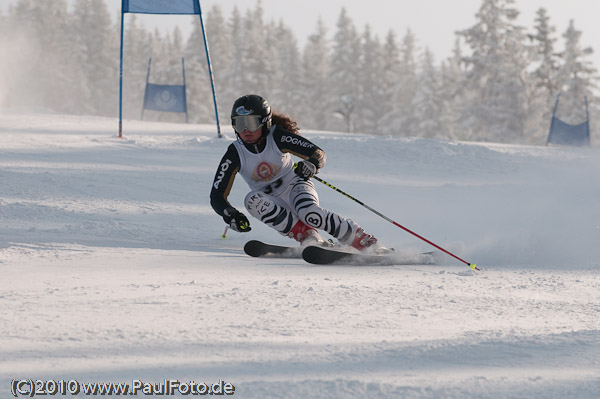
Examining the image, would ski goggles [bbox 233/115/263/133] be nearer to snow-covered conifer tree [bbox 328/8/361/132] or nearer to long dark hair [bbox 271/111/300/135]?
long dark hair [bbox 271/111/300/135]

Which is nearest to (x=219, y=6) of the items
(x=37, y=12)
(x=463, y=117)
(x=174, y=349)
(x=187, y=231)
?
(x=37, y=12)

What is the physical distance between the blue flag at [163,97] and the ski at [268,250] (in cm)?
1583

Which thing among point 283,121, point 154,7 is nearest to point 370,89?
point 154,7

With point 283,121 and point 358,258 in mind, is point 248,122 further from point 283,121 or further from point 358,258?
point 358,258

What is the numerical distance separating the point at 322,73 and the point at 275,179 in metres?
49.1

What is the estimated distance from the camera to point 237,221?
4.59 m

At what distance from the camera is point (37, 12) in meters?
56.8

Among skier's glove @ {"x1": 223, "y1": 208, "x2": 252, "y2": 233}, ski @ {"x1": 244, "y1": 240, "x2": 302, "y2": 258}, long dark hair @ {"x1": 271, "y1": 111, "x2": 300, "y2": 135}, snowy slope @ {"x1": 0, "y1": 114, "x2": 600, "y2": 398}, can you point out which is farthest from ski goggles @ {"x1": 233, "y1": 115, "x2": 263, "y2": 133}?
snowy slope @ {"x1": 0, "y1": 114, "x2": 600, "y2": 398}

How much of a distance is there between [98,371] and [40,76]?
57.8 m

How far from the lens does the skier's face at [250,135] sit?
494cm

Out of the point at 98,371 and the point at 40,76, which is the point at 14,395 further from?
the point at 40,76

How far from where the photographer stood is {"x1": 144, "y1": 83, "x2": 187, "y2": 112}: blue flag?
20131 millimetres

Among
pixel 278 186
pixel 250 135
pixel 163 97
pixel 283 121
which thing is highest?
pixel 163 97

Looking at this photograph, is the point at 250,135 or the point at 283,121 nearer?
the point at 250,135
